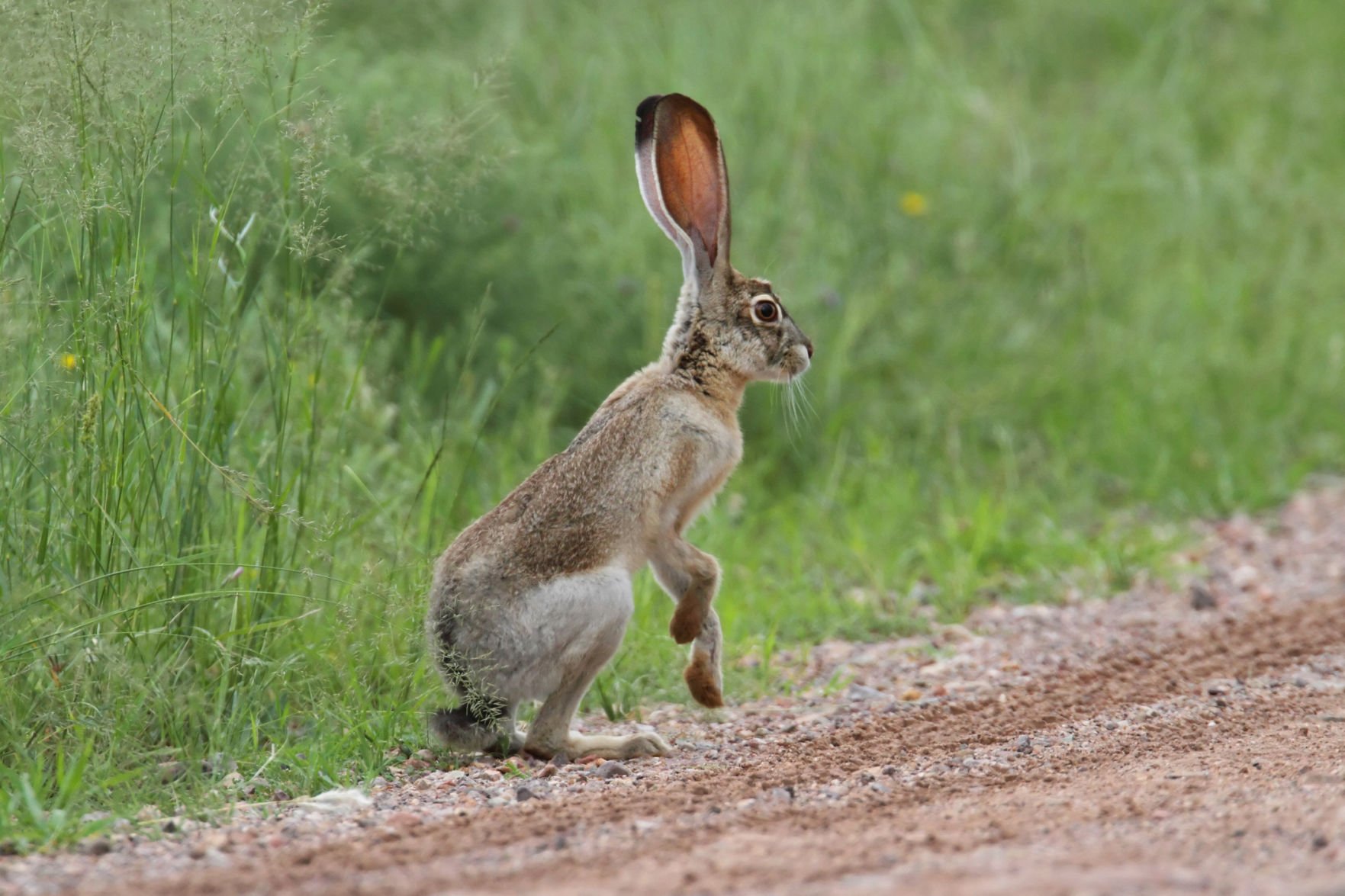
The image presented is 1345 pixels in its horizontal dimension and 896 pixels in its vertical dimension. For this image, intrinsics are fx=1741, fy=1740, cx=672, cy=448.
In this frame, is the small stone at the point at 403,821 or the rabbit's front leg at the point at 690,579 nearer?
the small stone at the point at 403,821

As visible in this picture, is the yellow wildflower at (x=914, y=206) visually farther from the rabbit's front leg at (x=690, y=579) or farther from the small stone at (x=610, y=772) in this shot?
the small stone at (x=610, y=772)

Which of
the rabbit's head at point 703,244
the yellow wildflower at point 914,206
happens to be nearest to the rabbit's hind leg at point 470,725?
the rabbit's head at point 703,244

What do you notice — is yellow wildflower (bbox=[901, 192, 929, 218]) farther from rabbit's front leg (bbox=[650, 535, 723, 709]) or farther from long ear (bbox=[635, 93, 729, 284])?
rabbit's front leg (bbox=[650, 535, 723, 709])

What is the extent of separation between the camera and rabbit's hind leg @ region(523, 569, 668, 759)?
4625 mm

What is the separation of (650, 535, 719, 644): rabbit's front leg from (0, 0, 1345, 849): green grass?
497mm

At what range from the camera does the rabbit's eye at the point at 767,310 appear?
17.7 ft

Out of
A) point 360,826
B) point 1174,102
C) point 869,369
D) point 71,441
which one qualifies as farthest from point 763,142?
point 360,826

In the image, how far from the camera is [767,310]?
17.7ft

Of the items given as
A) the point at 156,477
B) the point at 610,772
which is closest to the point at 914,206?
the point at 610,772

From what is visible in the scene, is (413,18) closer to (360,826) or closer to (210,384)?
(210,384)

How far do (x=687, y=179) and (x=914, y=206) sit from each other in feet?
12.8

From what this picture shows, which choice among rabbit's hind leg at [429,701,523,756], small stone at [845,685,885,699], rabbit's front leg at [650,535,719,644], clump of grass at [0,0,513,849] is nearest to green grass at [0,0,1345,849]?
clump of grass at [0,0,513,849]

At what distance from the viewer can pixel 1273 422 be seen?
8844 millimetres

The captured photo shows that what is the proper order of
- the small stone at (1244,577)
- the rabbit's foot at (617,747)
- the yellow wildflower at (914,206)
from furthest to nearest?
the yellow wildflower at (914,206) < the small stone at (1244,577) < the rabbit's foot at (617,747)
